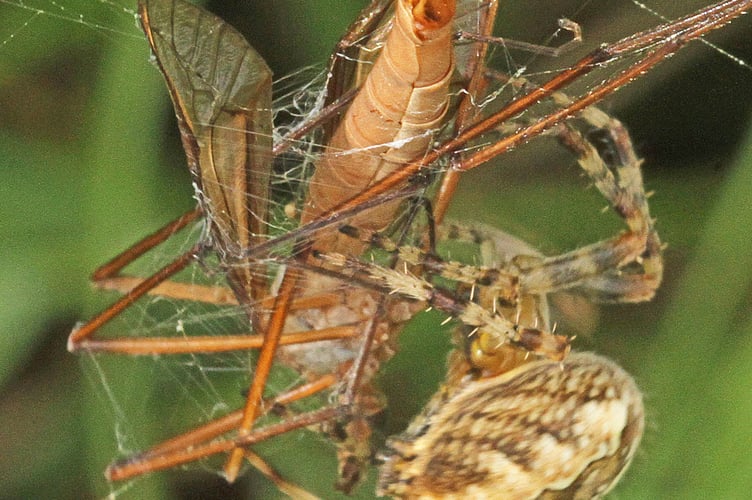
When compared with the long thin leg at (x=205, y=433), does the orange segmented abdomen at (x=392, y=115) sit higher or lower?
higher

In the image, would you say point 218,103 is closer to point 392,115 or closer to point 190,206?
point 392,115

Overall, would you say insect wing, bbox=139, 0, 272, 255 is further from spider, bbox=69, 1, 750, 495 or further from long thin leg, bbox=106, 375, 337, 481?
long thin leg, bbox=106, 375, 337, 481

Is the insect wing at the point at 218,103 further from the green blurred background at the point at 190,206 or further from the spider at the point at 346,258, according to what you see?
the green blurred background at the point at 190,206

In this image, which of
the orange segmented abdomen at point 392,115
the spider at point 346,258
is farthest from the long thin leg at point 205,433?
the orange segmented abdomen at point 392,115

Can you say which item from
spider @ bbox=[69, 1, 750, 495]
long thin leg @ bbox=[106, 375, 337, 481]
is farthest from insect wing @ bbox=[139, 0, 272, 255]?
long thin leg @ bbox=[106, 375, 337, 481]

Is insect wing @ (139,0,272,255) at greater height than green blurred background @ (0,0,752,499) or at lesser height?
greater

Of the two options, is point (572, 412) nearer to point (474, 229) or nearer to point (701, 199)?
point (474, 229)

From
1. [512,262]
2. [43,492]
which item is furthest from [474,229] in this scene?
[43,492]
